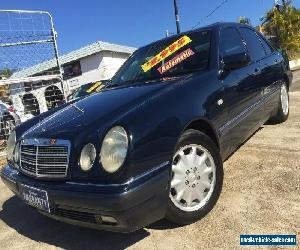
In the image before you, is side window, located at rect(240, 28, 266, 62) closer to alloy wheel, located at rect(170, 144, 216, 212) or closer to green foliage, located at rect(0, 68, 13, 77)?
alloy wheel, located at rect(170, 144, 216, 212)

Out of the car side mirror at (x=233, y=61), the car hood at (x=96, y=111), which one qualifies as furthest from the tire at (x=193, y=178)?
the car side mirror at (x=233, y=61)

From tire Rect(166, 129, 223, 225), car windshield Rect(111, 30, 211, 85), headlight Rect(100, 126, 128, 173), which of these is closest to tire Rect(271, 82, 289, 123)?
car windshield Rect(111, 30, 211, 85)

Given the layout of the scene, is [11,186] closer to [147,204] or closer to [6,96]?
[147,204]

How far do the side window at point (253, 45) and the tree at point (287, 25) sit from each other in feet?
88.3

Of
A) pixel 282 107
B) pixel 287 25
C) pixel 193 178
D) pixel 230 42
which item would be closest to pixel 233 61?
pixel 230 42

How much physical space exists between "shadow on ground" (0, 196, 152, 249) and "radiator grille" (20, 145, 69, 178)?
65 centimetres

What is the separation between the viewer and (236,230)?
2922 millimetres

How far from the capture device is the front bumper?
2.50 m

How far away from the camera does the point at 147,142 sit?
2.67 m

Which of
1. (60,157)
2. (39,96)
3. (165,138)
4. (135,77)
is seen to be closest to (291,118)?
(135,77)

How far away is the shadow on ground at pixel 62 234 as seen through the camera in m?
3.10

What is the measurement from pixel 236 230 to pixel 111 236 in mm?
1006

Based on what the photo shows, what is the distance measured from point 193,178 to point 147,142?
24.6 inches

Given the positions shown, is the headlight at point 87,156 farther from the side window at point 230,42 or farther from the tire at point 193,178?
the side window at point 230,42
